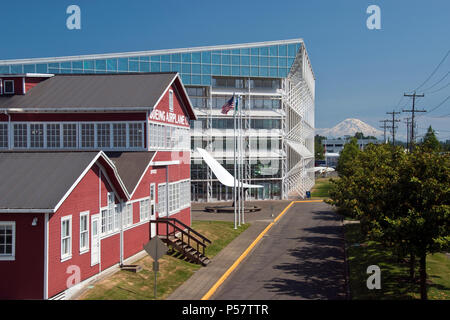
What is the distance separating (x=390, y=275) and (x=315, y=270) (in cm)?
465

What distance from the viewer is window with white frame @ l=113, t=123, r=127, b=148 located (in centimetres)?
3066

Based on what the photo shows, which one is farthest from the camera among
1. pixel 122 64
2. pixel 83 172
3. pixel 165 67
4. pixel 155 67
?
pixel 165 67

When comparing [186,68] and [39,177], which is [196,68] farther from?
[39,177]

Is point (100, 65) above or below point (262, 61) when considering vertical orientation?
below

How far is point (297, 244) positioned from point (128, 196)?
16.7 meters

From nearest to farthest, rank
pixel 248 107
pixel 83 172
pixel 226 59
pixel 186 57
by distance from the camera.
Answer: pixel 83 172
pixel 186 57
pixel 226 59
pixel 248 107

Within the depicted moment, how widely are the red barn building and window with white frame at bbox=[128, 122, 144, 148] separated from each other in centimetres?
6

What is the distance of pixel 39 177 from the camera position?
67.9ft

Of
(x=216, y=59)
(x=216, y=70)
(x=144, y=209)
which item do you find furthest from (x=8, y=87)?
(x=216, y=59)

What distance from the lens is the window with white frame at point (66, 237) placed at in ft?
66.5

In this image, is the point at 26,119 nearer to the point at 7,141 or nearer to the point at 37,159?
the point at 7,141

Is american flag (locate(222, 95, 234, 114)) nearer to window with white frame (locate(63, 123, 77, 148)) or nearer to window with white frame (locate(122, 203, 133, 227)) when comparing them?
window with white frame (locate(63, 123, 77, 148))

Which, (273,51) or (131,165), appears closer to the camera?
(131,165)
